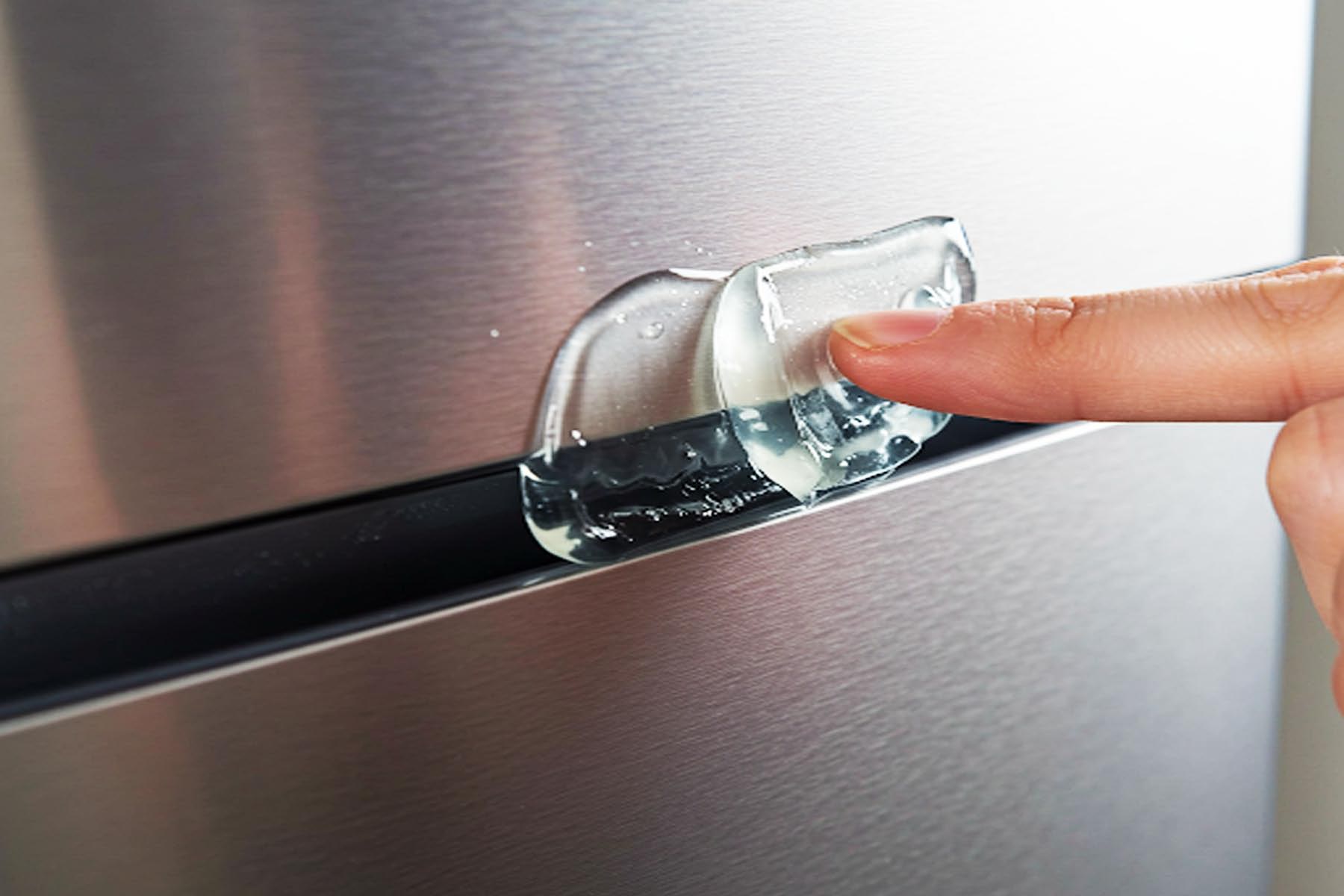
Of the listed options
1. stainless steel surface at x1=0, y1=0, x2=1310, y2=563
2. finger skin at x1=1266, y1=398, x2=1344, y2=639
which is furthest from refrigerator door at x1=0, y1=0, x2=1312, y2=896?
finger skin at x1=1266, y1=398, x2=1344, y2=639

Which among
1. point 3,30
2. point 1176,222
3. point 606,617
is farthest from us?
point 1176,222

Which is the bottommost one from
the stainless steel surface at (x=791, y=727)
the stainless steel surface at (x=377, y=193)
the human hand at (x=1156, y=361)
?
the stainless steel surface at (x=791, y=727)

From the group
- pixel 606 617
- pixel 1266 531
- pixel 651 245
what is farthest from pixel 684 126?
pixel 1266 531

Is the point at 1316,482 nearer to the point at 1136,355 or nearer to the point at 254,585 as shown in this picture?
the point at 1136,355

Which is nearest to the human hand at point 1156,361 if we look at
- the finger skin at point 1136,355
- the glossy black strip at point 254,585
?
the finger skin at point 1136,355

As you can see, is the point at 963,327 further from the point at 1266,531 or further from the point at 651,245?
the point at 1266,531

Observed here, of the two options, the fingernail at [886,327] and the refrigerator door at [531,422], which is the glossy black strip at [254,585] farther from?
the fingernail at [886,327]

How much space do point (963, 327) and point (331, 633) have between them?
214 mm

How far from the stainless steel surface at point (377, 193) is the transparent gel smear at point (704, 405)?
0.01m

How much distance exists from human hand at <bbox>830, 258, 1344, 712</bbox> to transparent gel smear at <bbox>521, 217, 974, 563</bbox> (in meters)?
0.02

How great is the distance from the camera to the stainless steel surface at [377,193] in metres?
0.25

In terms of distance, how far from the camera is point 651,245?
1.08 ft

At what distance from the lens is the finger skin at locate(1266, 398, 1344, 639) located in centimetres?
33

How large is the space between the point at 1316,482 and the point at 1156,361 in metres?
0.06
